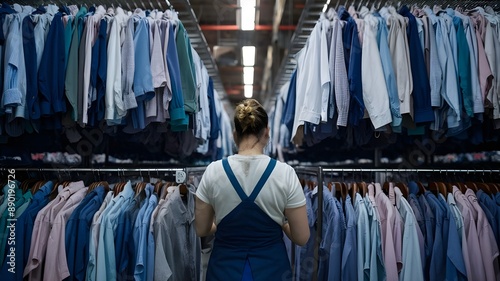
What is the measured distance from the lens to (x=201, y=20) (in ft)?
26.4

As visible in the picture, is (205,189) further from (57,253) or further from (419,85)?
(419,85)

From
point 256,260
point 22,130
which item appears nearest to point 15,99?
point 22,130

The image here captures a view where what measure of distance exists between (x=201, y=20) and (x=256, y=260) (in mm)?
6842

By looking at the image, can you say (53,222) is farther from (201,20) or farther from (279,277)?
(201,20)

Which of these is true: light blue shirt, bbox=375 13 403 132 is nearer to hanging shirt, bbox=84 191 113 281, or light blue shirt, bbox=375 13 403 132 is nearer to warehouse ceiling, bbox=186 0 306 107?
hanging shirt, bbox=84 191 113 281

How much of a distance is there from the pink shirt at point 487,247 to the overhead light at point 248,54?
4745 mm

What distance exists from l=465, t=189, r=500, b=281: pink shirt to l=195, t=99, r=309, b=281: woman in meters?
1.25

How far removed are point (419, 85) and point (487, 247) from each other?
1.07m

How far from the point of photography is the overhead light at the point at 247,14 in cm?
494

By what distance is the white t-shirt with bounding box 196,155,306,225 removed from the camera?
190cm

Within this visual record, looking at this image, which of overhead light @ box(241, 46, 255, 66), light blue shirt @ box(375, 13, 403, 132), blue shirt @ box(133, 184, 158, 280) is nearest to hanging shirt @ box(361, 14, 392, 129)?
light blue shirt @ box(375, 13, 403, 132)

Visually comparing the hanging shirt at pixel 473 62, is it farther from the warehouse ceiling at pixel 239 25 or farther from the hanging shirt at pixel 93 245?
the warehouse ceiling at pixel 239 25

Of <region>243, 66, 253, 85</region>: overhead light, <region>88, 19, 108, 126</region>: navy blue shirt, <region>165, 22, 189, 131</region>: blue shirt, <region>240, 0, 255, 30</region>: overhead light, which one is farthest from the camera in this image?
<region>243, 66, 253, 85</region>: overhead light

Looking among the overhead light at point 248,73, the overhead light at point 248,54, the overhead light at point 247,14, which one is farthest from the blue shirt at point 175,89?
the overhead light at point 248,73
